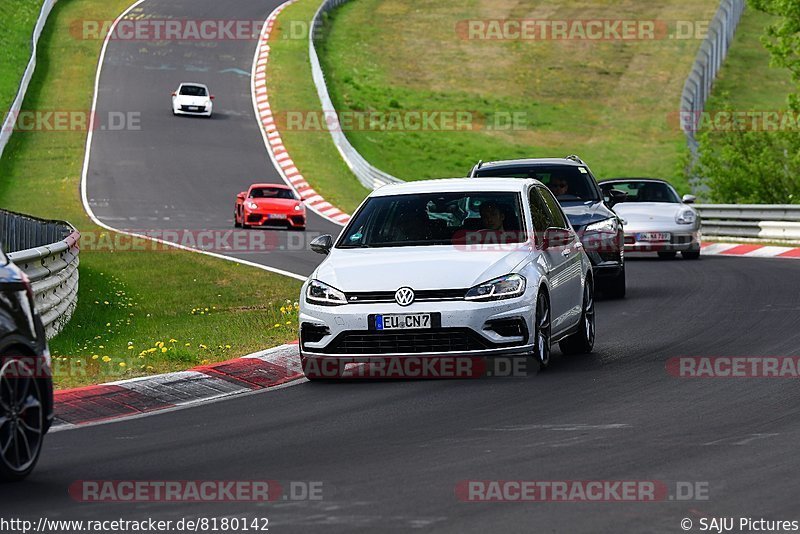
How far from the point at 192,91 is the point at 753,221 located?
2934 centimetres

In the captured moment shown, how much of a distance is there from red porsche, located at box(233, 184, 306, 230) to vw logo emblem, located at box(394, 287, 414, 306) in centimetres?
2411

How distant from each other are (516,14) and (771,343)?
216ft

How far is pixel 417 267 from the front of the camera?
12039 mm

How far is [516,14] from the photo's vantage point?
78.6 m

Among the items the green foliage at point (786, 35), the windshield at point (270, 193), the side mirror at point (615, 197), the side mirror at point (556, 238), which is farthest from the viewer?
the green foliage at point (786, 35)

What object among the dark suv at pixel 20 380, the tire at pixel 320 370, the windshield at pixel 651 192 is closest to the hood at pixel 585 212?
the tire at pixel 320 370

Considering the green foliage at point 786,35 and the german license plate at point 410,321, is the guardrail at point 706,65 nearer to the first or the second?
the green foliage at point 786,35

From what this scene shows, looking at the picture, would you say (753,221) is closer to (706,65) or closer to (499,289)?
(499,289)

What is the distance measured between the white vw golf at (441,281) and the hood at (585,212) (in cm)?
535

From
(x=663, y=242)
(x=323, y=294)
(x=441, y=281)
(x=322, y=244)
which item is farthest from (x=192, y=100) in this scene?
(x=441, y=281)

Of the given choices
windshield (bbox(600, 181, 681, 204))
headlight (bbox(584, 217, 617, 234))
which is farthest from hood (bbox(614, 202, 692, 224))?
headlight (bbox(584, 217, 617, 234))

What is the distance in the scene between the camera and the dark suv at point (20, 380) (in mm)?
7855

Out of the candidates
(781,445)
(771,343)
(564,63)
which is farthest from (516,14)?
(781,445)

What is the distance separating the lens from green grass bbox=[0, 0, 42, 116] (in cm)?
5803
